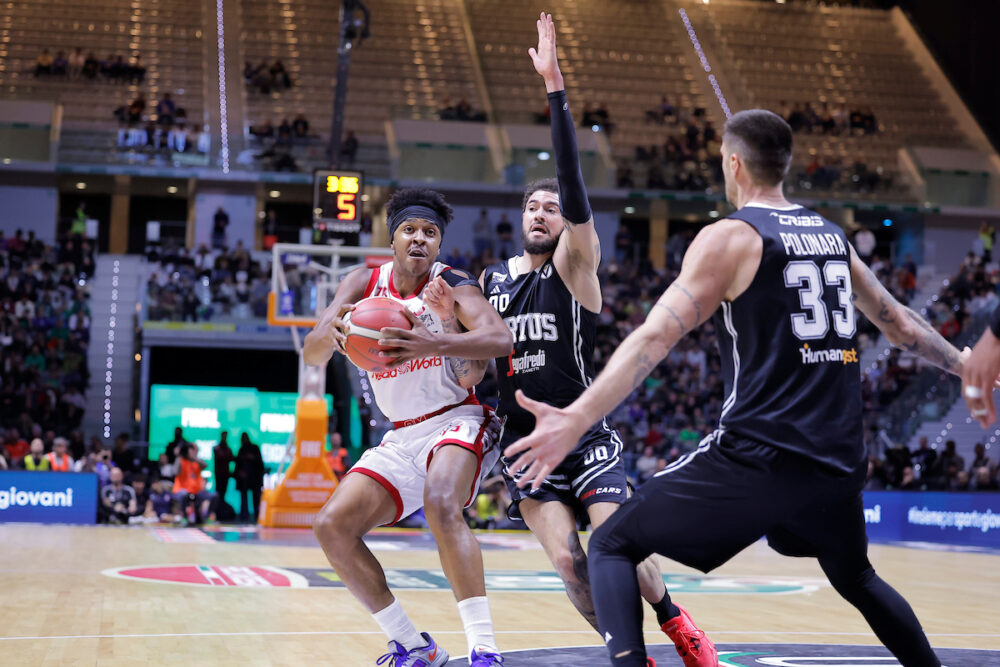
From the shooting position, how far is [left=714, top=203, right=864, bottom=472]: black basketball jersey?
11.9ft

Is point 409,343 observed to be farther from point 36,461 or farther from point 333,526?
point 36,461

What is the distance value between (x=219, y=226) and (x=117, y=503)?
38.2ft

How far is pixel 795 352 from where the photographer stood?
367 cm

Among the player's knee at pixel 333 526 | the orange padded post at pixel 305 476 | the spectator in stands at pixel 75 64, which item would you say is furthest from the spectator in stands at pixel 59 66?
the player's knee at pixel 333 526

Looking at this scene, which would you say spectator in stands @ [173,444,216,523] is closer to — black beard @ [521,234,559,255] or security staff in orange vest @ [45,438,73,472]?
security staff in orange vest @ [45,438,73,472]

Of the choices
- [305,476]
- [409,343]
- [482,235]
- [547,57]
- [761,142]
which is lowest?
[305,476]

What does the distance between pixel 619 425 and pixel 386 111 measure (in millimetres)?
13375

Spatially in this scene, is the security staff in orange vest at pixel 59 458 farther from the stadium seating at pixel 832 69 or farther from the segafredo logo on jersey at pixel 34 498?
the stadium seating at pixel 832 69

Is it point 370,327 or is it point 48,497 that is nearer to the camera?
point 370,327

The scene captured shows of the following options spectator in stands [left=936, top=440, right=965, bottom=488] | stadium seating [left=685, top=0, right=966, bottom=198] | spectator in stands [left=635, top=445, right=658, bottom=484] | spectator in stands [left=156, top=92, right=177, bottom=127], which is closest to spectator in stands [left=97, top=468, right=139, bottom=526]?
spectator in stands [left=635, top=445, right=658, bottom=484]

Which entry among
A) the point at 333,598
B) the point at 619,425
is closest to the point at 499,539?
the point at 619,425

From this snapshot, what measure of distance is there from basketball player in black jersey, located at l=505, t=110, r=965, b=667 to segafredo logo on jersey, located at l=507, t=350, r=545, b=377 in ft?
4.36

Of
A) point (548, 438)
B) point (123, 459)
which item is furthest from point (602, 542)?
point (123, 459)

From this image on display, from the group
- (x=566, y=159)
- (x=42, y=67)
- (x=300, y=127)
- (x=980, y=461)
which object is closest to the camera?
(x=566, y=159)
